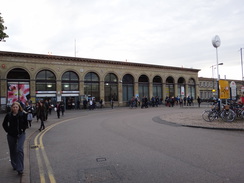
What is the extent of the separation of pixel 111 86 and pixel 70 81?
7.18 meters

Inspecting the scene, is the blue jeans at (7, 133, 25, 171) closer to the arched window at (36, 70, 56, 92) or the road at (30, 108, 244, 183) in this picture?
the road at (30, 108, 244, 183)

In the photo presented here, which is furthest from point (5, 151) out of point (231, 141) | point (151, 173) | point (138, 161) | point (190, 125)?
point (190, 125)

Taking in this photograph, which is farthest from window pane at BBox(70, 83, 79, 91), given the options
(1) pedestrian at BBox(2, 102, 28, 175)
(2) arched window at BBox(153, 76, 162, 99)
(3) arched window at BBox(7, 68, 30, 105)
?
(1) pedestrian at BBox(2, 102, 28, 175)

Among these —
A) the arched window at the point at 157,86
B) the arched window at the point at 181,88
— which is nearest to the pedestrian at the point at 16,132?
the arched window at the point at 157,86

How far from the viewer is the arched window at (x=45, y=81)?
2788 centimetres

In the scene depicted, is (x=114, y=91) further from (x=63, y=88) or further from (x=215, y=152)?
(x=215, y=152)

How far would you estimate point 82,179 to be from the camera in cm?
432

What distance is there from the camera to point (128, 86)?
35.9 m

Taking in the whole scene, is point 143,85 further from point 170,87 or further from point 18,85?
point 18,85

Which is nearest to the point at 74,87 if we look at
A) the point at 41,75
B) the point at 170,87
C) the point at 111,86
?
the point at 41,75

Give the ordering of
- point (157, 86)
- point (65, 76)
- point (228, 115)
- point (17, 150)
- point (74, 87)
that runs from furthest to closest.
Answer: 1. point (157, 86)
2. point (74, 87)
3. point (65, 76)
4. point (228, 115)
5. point (17, 150)

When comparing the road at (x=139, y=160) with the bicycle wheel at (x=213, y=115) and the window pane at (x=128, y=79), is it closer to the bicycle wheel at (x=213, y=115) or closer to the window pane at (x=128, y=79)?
→ the bicycle wheel at (x=213, y=115)

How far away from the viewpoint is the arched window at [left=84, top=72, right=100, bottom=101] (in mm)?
31566

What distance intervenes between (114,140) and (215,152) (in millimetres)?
3759
